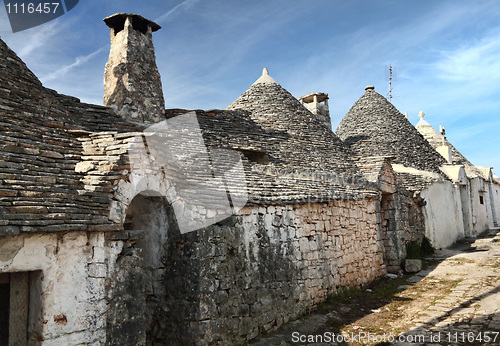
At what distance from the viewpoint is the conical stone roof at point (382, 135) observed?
16.0 metres

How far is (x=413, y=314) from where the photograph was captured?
731 centimetres

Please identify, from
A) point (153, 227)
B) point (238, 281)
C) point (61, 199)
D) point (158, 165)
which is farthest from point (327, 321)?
point (61, 199)

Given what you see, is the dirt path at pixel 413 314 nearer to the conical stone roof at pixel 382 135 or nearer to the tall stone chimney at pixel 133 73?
the tall stone chimney at pixel 133 73

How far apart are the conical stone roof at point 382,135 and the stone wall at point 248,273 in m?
7.90

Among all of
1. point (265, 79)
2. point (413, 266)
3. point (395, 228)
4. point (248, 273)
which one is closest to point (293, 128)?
point (265, 79)

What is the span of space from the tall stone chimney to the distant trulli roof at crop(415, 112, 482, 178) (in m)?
18.7

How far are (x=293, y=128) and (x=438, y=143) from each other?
15.1 metres

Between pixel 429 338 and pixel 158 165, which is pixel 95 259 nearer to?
pixel 158 165

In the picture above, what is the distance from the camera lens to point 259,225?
21.2 feet

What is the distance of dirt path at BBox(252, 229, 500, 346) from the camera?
6.05 m

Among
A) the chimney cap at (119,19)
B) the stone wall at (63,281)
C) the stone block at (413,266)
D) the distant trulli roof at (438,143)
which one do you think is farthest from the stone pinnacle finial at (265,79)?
the distant trulli roof at (438,143)

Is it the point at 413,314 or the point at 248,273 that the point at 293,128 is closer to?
the point at 413,314

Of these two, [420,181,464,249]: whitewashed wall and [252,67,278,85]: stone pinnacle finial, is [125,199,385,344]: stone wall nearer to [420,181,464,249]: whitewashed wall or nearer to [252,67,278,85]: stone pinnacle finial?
[252,67,278,85]: stone pinnacle finial

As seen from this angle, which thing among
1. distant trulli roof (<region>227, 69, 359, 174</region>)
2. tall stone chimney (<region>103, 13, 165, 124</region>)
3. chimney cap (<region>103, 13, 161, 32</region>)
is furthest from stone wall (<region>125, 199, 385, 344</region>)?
chimney cap (<region>103, 13, 161, 32</region>)
